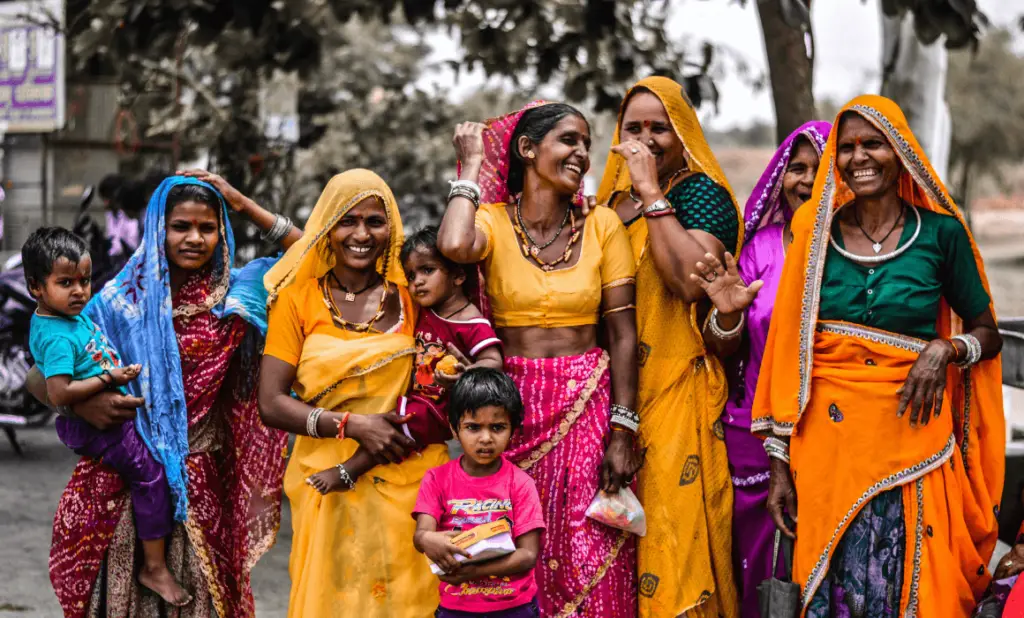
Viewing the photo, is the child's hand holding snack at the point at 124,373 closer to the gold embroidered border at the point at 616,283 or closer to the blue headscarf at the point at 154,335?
the blue headscarf at the point at 154,335

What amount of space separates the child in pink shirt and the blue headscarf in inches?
36.3

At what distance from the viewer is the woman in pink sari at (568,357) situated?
3250 millimetres

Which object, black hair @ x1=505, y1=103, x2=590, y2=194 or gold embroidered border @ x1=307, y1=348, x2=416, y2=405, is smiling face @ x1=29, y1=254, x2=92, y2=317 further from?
black hair @ x1=505, y1=103, x2=590, y2=194

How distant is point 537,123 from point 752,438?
125 centimetres

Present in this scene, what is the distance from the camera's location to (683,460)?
3336 mm

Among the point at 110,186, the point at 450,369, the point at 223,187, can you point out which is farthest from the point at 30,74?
the point at 450,369

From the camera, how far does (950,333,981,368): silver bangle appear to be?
2.98m

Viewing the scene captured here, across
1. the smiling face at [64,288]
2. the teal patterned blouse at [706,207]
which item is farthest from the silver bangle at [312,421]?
the teal patterned blouse at [706,207]

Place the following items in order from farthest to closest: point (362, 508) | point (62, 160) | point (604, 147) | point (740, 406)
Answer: point (604, 147) → point (62, 160) → point (740, 406) → point (362, 508)

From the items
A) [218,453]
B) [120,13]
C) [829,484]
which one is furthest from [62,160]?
[829,484]

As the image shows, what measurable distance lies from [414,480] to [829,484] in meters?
1.23

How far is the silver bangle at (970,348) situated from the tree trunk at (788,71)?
2.75m

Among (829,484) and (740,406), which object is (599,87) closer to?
(740,406)

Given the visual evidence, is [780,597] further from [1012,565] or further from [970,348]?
[970,348]
